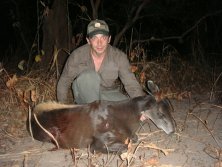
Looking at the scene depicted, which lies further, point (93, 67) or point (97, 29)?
point (93, 67)

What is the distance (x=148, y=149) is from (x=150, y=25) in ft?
31.3

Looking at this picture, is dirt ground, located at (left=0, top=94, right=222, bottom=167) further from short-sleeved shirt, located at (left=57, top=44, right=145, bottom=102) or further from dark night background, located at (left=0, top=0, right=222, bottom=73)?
dark night background, located at (left=0, top=0, right=222, bottom=73)

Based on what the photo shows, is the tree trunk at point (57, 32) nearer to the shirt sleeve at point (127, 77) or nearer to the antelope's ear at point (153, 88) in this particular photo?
the shirt sleeve at point (127, 77)

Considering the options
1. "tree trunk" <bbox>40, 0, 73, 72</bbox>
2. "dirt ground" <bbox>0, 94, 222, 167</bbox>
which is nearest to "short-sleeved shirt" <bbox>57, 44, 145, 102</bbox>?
"dirt ground" <bbox>0, 94, 222, 167</bbox>

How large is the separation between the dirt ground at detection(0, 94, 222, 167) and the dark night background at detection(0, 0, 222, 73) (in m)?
2.65

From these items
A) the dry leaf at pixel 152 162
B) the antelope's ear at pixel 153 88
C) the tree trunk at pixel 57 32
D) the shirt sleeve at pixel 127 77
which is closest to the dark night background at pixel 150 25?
the tree trunk at pixel 57 32

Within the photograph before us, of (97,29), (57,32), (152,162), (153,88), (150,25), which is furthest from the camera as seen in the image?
(150,25)

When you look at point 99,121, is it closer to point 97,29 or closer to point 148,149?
point 148,149

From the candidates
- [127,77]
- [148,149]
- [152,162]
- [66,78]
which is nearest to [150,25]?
[127,77]

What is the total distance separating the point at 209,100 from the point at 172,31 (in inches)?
273

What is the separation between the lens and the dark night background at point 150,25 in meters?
8.46

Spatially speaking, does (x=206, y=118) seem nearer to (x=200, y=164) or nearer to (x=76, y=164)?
(x=200, y=164)

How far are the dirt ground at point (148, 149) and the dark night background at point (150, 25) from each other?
2648mm

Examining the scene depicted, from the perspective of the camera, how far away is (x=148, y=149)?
4.18m
